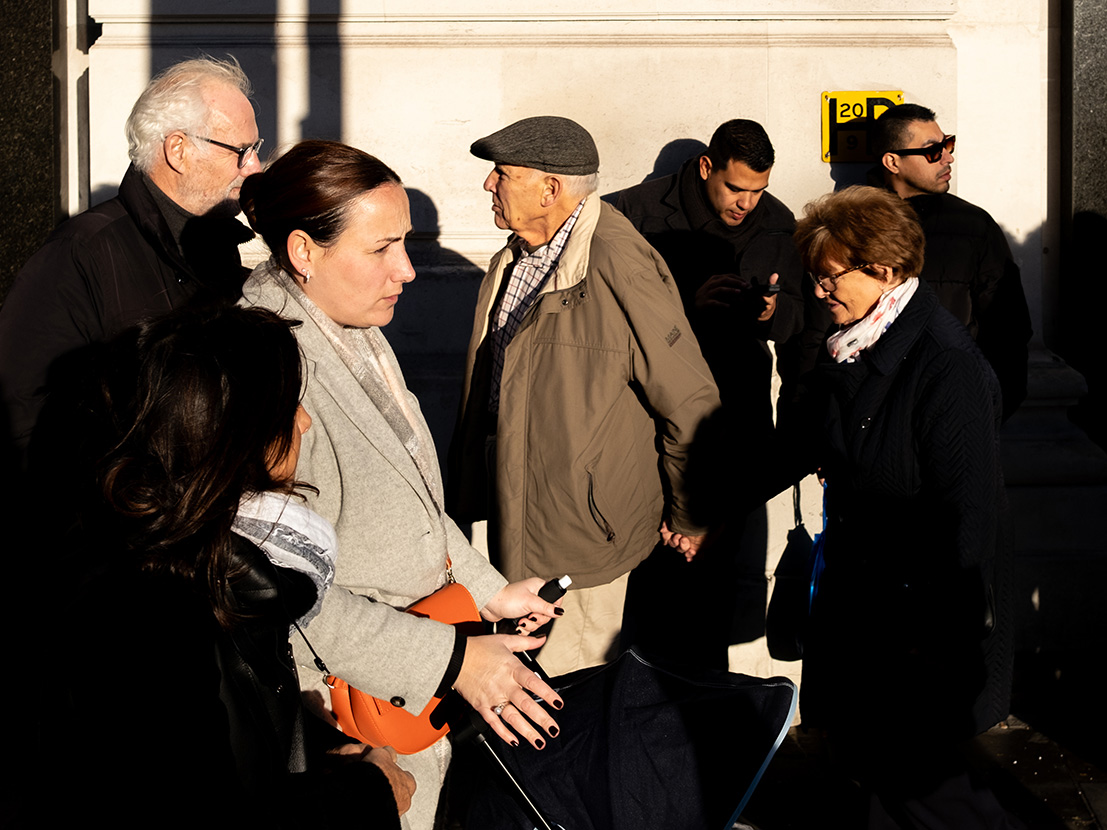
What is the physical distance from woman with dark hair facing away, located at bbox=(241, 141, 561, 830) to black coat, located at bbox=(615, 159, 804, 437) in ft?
6.41

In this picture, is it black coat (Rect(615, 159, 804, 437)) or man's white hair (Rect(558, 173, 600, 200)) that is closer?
man's white hair (Rect(558, 173, 600, 200))

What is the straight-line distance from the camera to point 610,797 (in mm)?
1695

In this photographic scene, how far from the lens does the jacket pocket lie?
3061 mm

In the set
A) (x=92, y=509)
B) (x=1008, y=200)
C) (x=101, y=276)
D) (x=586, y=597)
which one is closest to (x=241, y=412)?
(x=92, y=509)

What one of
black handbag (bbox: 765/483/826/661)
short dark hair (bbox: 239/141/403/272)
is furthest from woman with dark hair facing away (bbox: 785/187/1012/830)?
short dark hair (bbox: 239/141/403/272)

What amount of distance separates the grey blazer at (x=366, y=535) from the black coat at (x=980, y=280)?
→ 2.63m

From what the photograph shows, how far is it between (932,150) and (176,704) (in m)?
3.66

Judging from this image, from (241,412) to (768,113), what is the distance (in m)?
3.50

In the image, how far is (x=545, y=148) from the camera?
3166 mm

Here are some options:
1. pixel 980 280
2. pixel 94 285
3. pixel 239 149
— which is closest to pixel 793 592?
pixel 980 280

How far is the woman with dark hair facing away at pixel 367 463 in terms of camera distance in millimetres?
1840

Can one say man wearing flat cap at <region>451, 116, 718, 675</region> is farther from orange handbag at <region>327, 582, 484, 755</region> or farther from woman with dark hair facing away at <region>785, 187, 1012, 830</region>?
orange handbag at <region>327, 582, 484, 755</region>

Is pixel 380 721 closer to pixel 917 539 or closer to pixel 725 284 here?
pixel 917 539

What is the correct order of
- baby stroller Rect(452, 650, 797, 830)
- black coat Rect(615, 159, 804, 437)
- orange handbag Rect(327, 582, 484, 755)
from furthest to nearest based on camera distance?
black coat Rect(615, 159, 804, 437)
orange handbag Rect(327, 582, 484, 755)
baby stroller Rect(452, 650, 797, 830)
